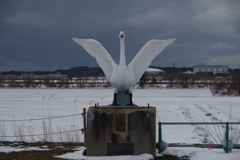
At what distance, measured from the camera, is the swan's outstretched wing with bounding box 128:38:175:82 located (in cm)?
898

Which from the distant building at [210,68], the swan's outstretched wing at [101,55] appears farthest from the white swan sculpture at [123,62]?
the distant building at [210,68]

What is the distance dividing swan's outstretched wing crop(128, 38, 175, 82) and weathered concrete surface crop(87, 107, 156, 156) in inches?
67.2

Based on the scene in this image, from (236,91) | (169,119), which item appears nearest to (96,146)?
(169,119)

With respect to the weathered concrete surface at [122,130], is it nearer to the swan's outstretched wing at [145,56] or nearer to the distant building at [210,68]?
the swan's outstretched wing at [145,56]

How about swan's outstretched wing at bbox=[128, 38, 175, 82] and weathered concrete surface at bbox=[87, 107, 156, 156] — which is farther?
swan's outstretched wing at bbox=[128, 38, 175, 82]

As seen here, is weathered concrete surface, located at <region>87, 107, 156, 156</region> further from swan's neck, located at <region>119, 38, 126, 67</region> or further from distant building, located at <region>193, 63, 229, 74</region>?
distant building, located at <region>193, 63, 229, 74</region>

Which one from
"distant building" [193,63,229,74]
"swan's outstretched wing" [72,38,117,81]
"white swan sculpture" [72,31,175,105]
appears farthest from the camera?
"distant building" [193,63,229,74]

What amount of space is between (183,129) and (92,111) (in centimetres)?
663

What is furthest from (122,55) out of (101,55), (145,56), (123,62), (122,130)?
(122,130)

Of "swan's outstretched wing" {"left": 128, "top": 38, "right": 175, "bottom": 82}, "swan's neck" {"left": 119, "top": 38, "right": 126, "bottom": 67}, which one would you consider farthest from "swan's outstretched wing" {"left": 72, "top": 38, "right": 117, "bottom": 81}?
"swan's outstretched wing" {"left": 128, "top": 38, "right": 175, "bottom": 82}

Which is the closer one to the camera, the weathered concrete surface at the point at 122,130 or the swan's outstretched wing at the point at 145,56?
the weathered concrete surface at the point at 122,130

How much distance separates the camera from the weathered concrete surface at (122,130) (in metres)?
7.51

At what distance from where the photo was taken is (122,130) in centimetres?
754

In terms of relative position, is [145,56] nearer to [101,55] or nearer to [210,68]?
[101,55]
